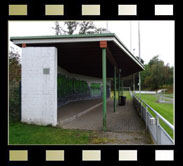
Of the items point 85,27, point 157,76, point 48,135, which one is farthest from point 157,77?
point 48,135

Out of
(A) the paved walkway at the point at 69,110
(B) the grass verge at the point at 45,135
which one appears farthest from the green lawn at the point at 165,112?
(A) the paved walkway at the point at 69,110

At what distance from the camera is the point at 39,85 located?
734cm

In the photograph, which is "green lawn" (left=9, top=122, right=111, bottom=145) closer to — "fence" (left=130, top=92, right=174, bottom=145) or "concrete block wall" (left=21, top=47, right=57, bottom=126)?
"concrete block wall" (left=21, top=47, right=57, bottom=126)

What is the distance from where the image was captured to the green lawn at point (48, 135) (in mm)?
5462

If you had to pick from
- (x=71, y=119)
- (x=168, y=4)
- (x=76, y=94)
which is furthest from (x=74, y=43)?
(x=76, y=94)

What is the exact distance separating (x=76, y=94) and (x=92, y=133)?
1032 centimetres

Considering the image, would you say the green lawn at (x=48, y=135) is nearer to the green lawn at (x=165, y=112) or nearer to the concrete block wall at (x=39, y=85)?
the concrete block wall at (x=39, y=85)

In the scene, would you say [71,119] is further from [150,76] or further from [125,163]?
[150,76]

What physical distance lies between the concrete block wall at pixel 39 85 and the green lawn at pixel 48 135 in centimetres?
46

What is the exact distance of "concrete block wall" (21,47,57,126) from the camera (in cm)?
725

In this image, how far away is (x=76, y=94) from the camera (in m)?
16.7

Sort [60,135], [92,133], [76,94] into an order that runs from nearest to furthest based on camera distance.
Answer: [60,135] → [92,133] → [76,94]

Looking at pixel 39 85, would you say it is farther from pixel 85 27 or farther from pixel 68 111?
pixel 85 27

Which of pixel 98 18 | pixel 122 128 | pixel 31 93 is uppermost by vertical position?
pixel 98 18
